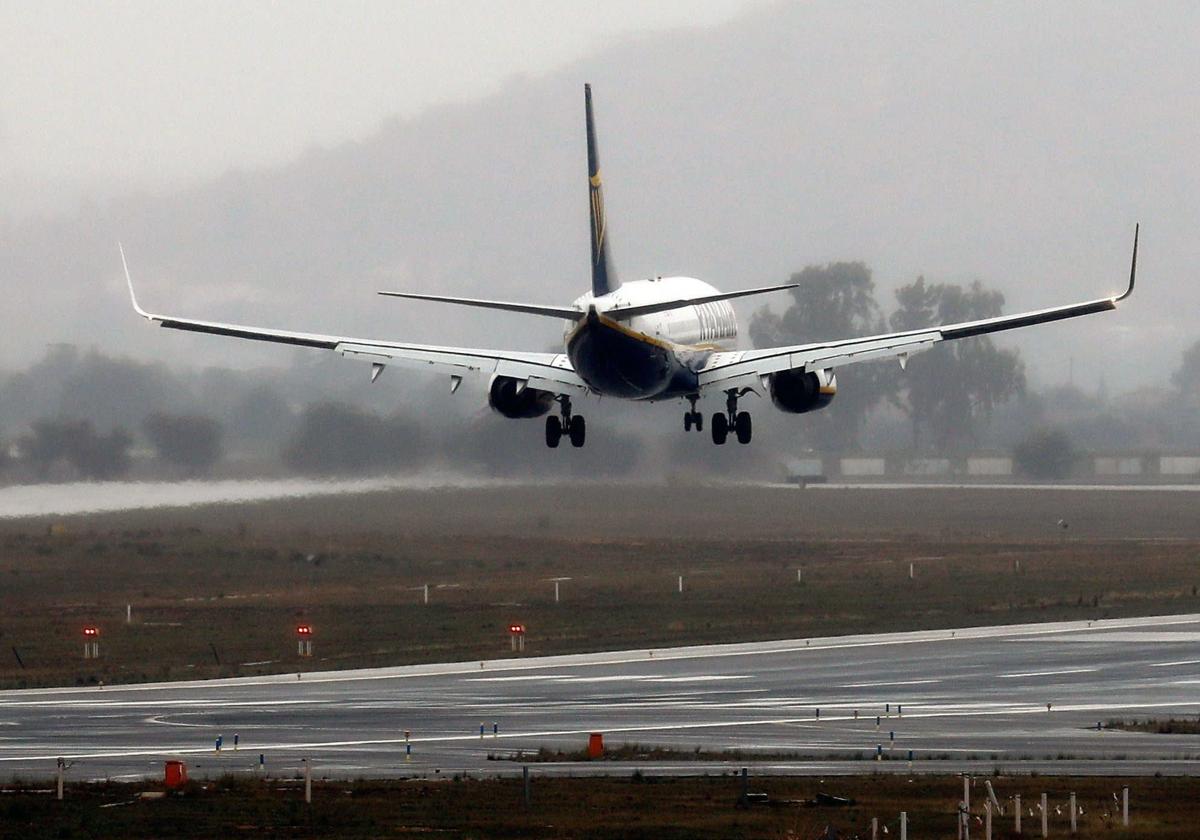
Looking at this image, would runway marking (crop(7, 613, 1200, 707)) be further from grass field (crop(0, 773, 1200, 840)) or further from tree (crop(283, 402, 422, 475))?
grass field (crop(0, 773, 1200, 840))

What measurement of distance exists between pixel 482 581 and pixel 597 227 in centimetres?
5502

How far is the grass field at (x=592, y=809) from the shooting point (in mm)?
Answer: 50844

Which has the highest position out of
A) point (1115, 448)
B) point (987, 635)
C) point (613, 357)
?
point (1115, 448)

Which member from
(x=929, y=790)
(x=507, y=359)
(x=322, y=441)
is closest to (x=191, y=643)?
(x=322, y=441)

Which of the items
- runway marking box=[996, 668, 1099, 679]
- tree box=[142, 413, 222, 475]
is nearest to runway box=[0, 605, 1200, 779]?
runway marking box=[996, 668, 1099, 679]

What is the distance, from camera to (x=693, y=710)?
81125 millimetres

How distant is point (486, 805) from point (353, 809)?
11.6ft

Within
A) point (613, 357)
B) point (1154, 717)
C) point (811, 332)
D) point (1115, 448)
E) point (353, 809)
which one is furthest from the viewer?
point (1115, 448)

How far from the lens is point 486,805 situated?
183ft

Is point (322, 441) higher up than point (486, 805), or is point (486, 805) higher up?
point (322, 441)

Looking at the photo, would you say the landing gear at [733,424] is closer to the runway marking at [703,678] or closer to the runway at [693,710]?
the runway at [693,710]

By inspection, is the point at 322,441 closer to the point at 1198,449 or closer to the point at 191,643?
the point at 191,643

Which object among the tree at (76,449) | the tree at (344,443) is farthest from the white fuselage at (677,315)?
the tree at (76,449)

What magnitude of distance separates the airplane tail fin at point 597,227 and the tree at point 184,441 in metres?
36.4
